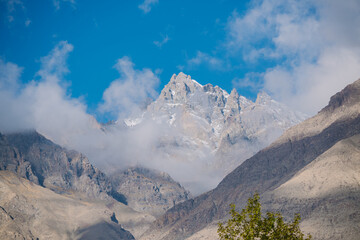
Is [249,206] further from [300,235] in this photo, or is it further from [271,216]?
[300,235]

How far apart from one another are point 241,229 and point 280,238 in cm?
450

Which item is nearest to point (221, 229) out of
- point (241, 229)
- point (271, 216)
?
point (241, 229)

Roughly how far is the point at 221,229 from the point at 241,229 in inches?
89.2

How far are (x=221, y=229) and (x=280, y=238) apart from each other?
6.52 m

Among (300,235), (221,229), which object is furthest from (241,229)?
(300,235)

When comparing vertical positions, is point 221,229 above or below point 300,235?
above

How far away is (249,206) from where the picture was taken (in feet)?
179

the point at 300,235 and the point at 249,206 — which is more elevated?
the point at 249,206

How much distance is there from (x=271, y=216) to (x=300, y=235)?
371 centimetres

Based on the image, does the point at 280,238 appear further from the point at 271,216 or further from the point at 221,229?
the point at 221,229

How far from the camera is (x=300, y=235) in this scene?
54719 millimetres

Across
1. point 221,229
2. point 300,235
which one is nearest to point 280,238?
point 300,235

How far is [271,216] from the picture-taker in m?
55.2

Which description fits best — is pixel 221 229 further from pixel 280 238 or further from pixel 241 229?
pixel 280 238
